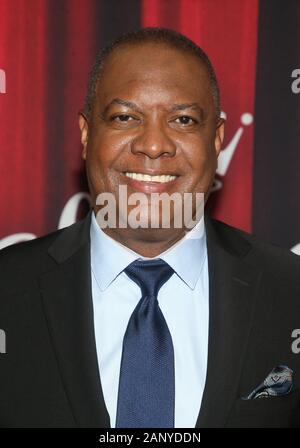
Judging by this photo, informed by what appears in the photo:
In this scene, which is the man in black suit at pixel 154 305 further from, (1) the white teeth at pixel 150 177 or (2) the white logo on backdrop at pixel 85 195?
(2) the white logo on backdrop at pixel 85 195

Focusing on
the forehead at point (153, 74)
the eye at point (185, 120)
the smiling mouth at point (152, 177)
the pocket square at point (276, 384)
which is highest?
the forehead at point (153, 74)

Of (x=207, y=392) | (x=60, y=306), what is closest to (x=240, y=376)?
(x=207, y=392)

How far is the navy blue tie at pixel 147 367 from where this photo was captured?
4.74 ft

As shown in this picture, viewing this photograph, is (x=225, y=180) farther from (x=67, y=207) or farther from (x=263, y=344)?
(x=263, y=344)

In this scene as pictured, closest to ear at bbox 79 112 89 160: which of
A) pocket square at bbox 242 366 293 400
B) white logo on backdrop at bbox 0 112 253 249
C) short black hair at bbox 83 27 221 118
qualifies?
short black hair at bbox 83 27 221 118

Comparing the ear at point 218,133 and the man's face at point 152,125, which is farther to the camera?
the ear at point 218,133

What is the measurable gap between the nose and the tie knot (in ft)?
0.84

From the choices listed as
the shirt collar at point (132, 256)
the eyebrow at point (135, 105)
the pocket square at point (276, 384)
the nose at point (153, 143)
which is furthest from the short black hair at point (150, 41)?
the pocket square at point (276, 384)

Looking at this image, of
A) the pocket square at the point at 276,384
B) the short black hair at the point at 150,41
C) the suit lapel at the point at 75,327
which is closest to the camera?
the suit lapel at the point at 75,327

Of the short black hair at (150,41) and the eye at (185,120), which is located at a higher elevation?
the short black hair at (150,41)

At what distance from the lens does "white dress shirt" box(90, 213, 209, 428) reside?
1.50m

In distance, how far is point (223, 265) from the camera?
5.37 ft

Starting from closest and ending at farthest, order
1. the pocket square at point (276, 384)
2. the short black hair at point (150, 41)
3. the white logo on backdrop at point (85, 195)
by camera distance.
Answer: the pocket square at point (276, 384)
the short black hair at point (150, 41)
the white logo on backdrop at point (85, 195)

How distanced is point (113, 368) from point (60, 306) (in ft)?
0.63
